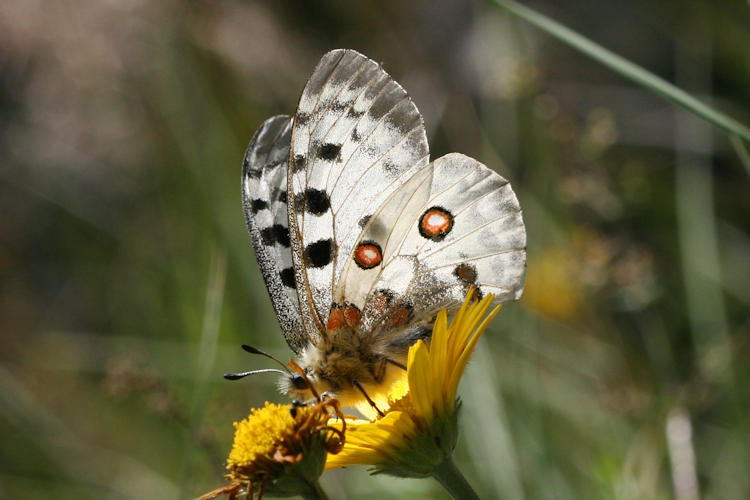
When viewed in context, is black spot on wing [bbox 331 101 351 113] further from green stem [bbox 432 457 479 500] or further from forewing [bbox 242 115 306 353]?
green stem [bbox 432 457 479 500]

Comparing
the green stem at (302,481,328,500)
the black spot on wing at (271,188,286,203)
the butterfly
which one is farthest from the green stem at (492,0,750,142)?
the green stem at (302,481,328,500)

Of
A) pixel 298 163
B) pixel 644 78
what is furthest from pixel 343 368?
pixel 644 78

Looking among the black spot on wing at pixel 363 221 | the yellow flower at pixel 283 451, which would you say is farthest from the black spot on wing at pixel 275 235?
the yellow flower at pixel 283 451

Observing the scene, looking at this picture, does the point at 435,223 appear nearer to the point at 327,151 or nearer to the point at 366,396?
the point at 327,151

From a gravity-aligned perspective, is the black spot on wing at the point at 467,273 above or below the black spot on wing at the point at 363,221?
below

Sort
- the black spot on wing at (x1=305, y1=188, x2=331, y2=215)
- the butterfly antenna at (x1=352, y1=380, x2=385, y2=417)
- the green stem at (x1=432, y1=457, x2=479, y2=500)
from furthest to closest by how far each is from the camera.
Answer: the black spot on wing at (x1=305, y1=188, x2=331, y2=215) → the butterfly antenna at (x1=352, y1=380, x2=385, y2=417) → the green stem at (x1=432, y1=457, x2=479, y2=500)

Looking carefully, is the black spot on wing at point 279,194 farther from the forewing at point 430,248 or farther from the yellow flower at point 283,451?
the yellow flower at point 283,451

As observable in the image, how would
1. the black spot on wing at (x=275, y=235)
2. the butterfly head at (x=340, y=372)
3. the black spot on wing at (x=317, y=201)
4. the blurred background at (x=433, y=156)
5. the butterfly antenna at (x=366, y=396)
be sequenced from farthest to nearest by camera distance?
the blurred background at (x=433, y=156)
the black spot on wing at (x=275, y=235)
the black spot on wing at (x=317, y=201)
the butterfly head at (x=340, y=372)
the butterfly antenna at (x=366, y=396)
